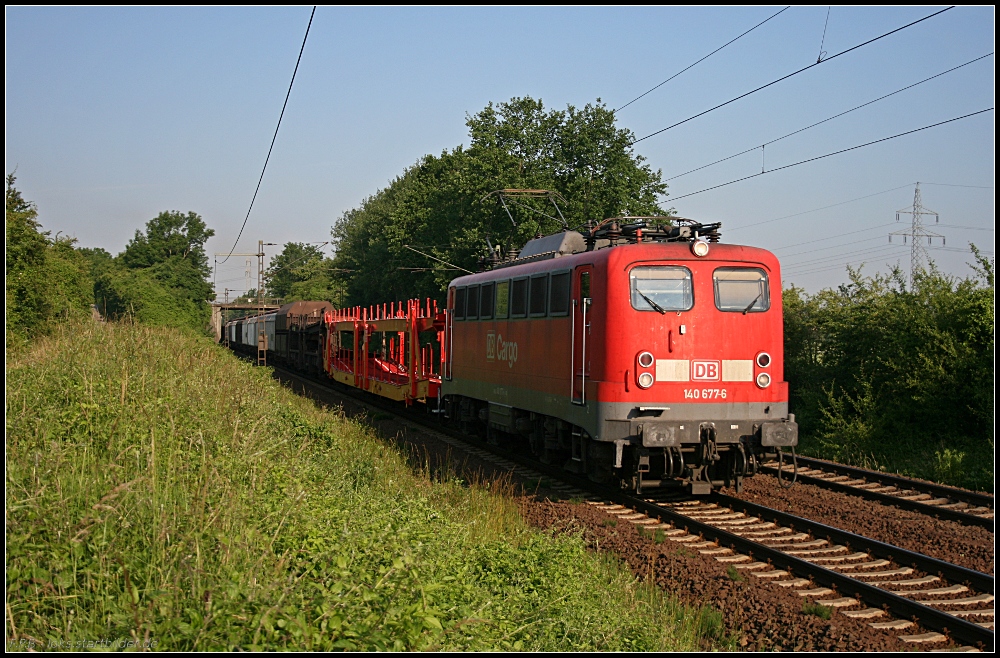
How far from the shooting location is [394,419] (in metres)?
22.3

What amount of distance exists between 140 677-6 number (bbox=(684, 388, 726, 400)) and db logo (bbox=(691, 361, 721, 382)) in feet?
0.46

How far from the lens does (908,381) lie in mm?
16438

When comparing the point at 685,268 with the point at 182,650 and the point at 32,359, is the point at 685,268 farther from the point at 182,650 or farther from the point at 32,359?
the point at 32,359

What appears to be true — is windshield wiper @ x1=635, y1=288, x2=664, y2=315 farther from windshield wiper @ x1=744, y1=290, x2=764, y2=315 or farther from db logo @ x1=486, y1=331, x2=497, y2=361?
db logo @ x1=486, y1=331, x2=497, y2=361

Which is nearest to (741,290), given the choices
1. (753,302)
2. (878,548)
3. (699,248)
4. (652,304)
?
(753,302)

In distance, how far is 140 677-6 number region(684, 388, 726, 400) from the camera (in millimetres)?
10445

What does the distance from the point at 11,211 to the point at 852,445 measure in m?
21.1

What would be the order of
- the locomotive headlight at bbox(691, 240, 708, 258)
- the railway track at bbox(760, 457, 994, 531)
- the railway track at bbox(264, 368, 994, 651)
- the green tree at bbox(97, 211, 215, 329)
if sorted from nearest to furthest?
1. the railway track at bbox(264, 368, 994, 651)
2. the railway track at bbox(760, 457, 994, 531)
3. the locomotive headlight at bbox(691, 240, 708, 258)
4. the green tree at bbox(97, 211, 215, 329)

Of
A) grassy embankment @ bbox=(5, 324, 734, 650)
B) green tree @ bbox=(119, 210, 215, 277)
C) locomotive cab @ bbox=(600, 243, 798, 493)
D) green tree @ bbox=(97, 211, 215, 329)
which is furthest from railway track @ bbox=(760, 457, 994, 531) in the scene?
green tree @ bbox=(119, 210, 215, 277)

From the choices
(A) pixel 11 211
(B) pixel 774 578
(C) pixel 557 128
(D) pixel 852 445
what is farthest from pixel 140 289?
(B) pixel 774 578

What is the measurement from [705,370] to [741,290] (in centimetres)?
122

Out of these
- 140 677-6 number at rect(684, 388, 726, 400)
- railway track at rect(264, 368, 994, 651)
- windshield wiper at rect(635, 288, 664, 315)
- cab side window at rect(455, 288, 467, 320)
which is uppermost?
cab side window at rect(455, 288, 467, 320)

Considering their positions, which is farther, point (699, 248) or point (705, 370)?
point (699, 248)

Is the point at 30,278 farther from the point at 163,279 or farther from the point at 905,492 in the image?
the point at 163,279
